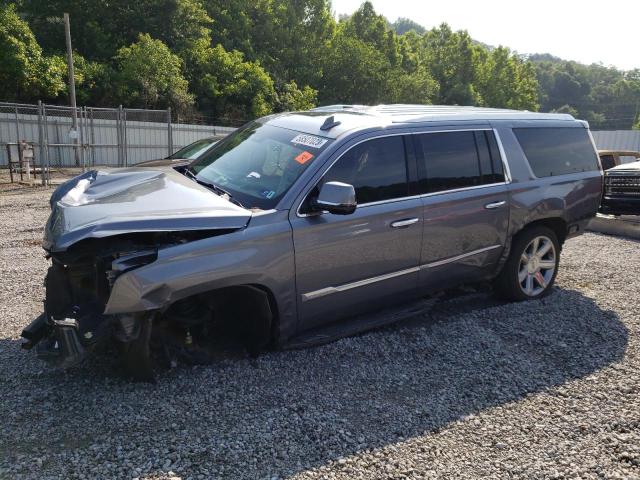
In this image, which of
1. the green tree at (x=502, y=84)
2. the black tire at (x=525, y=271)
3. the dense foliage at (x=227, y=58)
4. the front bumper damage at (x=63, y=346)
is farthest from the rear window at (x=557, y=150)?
the green tree at (x=502, y=84)

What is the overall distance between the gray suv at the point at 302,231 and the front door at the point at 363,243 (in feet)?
0.04

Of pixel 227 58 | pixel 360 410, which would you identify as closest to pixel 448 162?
pixel 360 410

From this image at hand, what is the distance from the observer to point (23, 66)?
21766 mm

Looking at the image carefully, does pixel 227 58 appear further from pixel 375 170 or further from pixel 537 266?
pixel 375 170

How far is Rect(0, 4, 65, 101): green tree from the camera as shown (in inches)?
Answer: 846

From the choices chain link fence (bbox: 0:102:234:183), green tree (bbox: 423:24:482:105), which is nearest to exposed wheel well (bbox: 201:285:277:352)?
chain link fence (bbox: 0:102:234:183)

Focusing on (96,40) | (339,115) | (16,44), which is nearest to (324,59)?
(96,40)

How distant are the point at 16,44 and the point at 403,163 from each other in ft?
75.5

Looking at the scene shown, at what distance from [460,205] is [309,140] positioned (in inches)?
56.9

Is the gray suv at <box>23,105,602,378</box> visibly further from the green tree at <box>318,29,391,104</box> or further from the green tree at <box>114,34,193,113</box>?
the green tree at <box>318,29,391,104</box>

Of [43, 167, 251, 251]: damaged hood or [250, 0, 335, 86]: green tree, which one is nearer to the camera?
[43, 167, 251, 251]: damaged hood

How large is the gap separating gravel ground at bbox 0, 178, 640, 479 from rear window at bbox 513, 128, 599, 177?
1608 millimetres

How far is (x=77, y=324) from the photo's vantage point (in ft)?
9.99

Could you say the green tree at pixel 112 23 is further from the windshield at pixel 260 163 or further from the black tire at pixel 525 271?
the black tire at pixel 525 271
